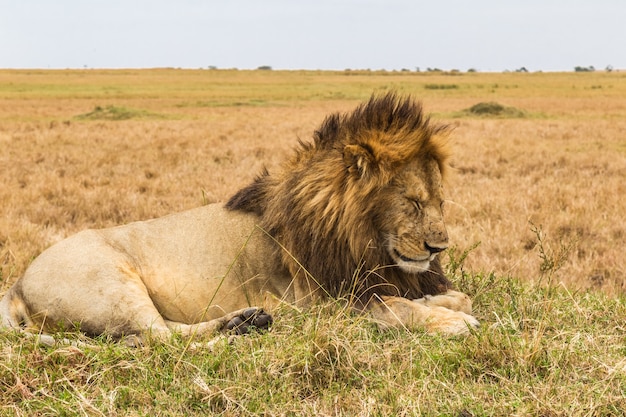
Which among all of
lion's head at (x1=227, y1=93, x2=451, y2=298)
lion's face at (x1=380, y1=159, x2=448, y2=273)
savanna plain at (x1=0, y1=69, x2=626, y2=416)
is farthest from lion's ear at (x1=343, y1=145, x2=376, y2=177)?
savanna plain at (x1=0, y1=69, x2=626, y2=416)

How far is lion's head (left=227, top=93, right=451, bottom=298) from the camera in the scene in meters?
3.79

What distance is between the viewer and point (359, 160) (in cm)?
375

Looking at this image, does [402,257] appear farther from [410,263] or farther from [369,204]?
[369,204]

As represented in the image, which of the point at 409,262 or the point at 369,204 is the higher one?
the point at 369,204

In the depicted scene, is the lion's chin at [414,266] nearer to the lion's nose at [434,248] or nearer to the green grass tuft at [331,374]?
the lion's nose at [434,248]

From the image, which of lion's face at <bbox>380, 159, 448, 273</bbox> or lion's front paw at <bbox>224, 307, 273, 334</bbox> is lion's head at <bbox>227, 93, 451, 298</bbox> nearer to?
lion's face at <bbox>380, 159, 448, 273</bbox>

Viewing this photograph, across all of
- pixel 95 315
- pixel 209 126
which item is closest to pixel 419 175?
pixel 95 315

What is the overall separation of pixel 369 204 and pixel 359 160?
9.6 inches

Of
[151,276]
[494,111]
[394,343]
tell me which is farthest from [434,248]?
[494,111]

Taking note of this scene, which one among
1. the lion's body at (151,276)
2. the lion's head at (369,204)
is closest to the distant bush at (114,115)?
the lion's body at (151,276)

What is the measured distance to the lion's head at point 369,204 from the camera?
12.4 ft

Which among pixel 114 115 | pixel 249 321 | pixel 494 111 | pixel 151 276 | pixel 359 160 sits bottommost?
pixel 114 115

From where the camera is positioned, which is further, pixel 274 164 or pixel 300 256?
pixel 274 164

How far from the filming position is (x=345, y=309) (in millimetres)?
3877
